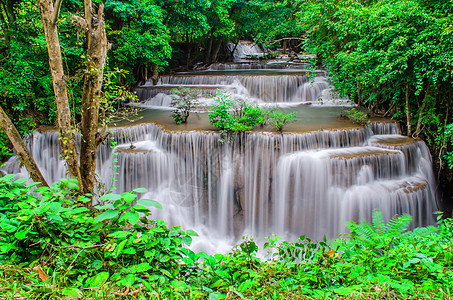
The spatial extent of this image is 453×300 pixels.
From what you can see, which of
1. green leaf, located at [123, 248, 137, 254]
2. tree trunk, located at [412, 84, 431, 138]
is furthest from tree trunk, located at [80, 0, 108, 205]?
tree trunk, located at [412, 84, 431, 138]

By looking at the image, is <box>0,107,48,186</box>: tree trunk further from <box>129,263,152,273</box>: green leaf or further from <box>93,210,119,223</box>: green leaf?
<box>129,263,152,273</box>: green leaf

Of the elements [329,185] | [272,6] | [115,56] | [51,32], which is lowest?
[329,185]

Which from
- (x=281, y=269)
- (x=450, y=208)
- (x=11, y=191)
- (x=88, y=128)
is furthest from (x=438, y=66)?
(x=11, y=191)

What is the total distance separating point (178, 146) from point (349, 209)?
454 cm

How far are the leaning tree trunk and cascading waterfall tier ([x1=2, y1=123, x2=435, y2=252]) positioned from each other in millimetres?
2855

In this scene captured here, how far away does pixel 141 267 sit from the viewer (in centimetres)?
209

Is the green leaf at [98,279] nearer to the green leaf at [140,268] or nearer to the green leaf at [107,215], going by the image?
the green leaf at [140,268]

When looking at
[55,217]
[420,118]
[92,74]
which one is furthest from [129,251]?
[420,118]

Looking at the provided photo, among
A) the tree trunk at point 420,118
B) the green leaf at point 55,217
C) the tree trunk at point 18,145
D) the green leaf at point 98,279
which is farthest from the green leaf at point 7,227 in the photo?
the tree trunk at point 420,118

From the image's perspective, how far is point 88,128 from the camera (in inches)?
151

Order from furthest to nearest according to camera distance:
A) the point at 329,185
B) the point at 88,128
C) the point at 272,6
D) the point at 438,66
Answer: the point at 272,6 → the point at 329,185 → the point at 438,66 → the point at 88,128

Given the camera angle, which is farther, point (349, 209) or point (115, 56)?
point (115, 56)

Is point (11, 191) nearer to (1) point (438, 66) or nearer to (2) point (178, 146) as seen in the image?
(2) point (178, 146)

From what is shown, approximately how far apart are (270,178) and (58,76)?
508 centimetres
